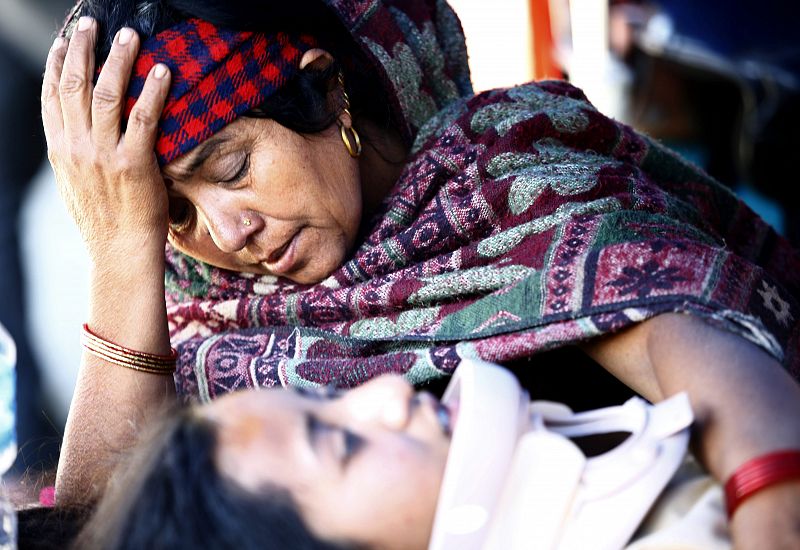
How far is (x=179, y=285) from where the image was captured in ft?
8.71

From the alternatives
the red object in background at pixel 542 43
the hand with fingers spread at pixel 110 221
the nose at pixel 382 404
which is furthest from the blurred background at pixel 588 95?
the nose at pixel 382 404

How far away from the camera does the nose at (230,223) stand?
2.23 m

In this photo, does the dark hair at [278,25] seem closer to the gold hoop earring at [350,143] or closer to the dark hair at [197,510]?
the gold hoop earring at [350,143]

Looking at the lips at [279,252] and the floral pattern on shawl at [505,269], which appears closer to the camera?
the floral pattern on shawl at [505,269]

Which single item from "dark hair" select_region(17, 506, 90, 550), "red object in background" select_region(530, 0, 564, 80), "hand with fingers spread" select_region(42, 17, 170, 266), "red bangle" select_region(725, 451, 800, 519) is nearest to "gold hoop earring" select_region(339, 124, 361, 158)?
"hand with fingers spread" select_region(42, 17, 170, 266)

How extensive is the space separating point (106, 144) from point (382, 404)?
3.80ft

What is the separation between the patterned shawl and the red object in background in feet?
12.4

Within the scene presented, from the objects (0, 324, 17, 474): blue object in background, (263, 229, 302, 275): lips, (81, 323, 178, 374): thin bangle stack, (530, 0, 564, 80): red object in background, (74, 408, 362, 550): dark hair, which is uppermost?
(74, 408, 362, 550): dark hair

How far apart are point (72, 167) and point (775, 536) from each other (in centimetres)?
171

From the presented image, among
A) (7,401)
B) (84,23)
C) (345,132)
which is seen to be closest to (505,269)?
(345,132)

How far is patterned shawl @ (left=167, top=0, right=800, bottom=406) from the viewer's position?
1.82 m

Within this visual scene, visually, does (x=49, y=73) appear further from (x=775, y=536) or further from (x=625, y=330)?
(x=775, y=536)

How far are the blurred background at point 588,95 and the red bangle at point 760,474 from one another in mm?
1738

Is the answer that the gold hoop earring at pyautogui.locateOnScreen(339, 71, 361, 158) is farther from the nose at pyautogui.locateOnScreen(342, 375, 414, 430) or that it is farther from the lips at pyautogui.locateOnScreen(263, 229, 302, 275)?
the nose at pyautogui.locateOnScreen(342, 375, 414, 430)
